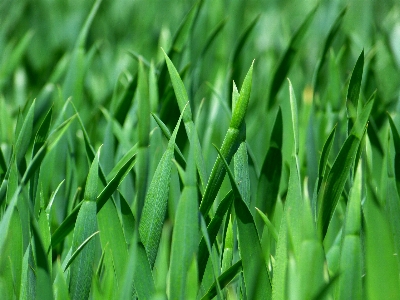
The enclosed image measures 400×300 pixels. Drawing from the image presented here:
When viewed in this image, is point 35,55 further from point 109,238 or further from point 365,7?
point 109,238

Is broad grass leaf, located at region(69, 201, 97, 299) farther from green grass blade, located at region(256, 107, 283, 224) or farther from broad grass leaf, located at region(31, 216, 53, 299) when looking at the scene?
green grass blade, located at region(256, 107, 283, 224)

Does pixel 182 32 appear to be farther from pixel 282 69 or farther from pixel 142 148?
pixel 142 148

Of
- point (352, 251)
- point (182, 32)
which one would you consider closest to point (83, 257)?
point (352, 251)

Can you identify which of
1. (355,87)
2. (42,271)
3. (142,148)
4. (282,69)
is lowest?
(42,271)

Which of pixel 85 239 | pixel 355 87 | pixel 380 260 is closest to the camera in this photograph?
pixel 380 260

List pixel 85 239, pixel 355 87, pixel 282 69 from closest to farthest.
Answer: pixel 85 239
pixel 355 87
pixel 282 69

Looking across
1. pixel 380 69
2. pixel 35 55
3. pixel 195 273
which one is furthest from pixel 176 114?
pixel 35 55

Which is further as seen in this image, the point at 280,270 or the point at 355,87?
the point at 355,87

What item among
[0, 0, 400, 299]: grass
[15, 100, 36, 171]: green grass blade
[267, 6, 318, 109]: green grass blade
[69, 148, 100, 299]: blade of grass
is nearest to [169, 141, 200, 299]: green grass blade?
[0, 0, 400, 299]: grass
